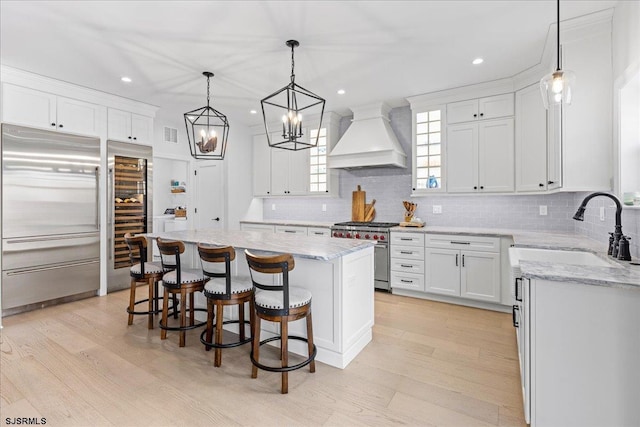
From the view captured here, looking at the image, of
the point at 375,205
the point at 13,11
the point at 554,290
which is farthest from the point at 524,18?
the point at 13,11

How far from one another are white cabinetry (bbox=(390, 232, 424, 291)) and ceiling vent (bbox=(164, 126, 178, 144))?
4.20m

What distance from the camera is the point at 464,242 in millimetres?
3826

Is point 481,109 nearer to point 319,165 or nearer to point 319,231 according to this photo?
point 319,165

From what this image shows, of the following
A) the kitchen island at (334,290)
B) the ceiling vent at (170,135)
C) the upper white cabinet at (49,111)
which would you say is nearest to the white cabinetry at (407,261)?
the kitchen island at (334,290)

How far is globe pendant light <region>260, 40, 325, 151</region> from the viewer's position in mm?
2615

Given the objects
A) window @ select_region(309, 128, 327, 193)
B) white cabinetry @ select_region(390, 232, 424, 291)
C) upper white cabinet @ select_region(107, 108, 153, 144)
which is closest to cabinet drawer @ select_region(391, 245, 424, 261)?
white cabinetry @ select_region(390, 232, 424, 291)

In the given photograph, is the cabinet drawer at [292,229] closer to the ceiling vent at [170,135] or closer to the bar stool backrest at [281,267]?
the ceiling vent at [170,135]

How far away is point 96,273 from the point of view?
4305 mm

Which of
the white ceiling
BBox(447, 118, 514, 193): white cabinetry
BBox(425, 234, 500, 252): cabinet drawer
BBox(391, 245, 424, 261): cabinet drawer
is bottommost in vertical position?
BBox(391, 245, 424, 261): cabinet drawer

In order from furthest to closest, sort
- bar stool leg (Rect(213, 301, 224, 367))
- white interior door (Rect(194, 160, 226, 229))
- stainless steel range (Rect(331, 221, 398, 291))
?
white interior door (Rect(194, 160, 226, 229))
stainless steel range (Rect(331, 221, 398, 291))
bar stool leg (Rect(213, 301, 224, 367))

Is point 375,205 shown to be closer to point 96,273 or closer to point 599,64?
point 599,64

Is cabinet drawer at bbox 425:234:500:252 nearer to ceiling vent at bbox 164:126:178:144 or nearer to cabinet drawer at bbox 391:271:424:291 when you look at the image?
cabinet drawer at bbox 391:271:424:291

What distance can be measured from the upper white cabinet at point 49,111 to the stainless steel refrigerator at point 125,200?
0.36 m

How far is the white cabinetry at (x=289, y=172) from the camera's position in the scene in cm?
561
